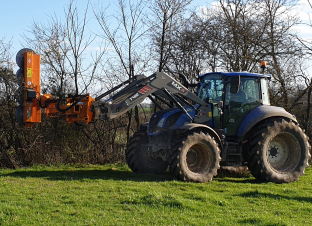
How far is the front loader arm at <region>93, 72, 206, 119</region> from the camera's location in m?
9.55

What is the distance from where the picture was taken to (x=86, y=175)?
10336 millimetres

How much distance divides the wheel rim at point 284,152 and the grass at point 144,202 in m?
0.71

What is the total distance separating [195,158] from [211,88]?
203 cm

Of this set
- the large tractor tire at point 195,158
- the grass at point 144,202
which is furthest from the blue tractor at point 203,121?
the grass at point 144,202

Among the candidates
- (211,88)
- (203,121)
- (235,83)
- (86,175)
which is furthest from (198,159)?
(86,175)

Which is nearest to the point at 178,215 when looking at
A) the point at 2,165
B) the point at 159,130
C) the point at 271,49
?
the point at 159,130

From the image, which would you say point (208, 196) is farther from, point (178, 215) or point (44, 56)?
point (44, 56)

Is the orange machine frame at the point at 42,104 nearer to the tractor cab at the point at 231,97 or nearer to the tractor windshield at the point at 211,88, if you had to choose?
the tractor windshield at the point at 211,88

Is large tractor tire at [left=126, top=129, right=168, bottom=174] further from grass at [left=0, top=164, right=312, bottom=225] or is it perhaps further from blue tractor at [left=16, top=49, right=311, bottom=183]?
grass at [left=0, top=164, right=312, bottom=225]

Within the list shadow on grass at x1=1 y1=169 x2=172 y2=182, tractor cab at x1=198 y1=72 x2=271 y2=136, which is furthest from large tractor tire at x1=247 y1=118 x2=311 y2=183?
shadow on grass at x1=1 y1=169 x2=172 y2=182

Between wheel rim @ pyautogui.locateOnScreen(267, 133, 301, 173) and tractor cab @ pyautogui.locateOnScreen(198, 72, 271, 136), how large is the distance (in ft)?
3.50

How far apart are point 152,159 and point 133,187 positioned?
2.86m

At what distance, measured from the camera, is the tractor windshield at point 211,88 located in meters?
10.5

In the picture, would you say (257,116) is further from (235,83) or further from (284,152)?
(284,152)
